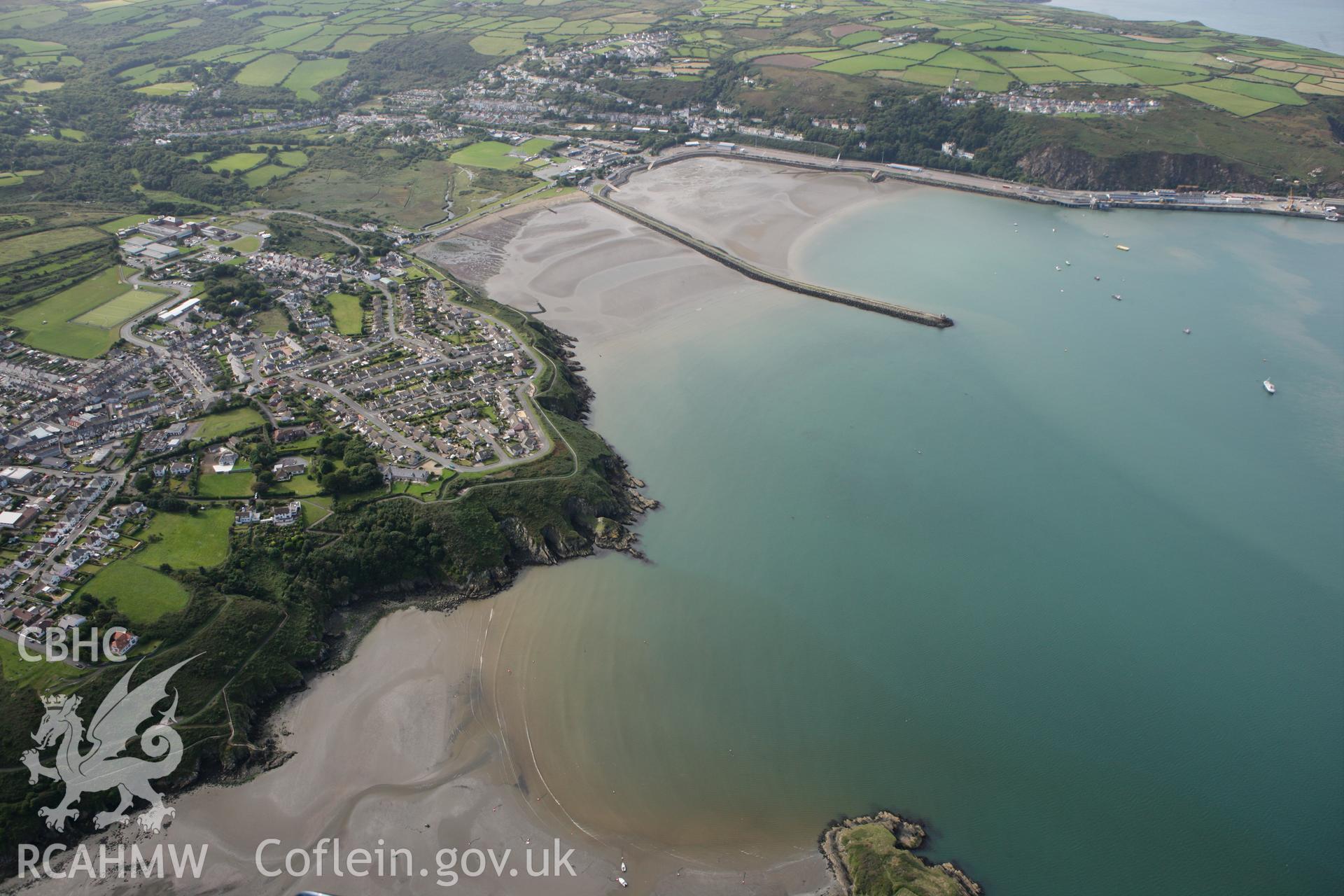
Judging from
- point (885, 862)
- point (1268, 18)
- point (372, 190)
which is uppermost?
point (1268, 18)

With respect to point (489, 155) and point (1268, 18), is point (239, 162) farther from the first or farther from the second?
point (1268, 18)

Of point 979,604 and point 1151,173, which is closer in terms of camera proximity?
point 979,604

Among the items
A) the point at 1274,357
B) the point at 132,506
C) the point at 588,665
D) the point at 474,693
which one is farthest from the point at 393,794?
the point at 1274,357

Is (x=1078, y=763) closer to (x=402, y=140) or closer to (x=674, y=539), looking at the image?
(x=674, y=539)

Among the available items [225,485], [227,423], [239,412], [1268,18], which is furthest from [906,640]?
[1268,18]

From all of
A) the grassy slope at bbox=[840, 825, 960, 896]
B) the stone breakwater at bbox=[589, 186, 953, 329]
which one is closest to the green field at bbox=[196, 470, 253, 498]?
the grassy slope at bbox=[840, 825, 960, 896]

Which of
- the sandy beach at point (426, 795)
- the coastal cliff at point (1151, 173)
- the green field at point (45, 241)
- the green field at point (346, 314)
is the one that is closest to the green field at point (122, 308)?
the green field at point (45, 241)

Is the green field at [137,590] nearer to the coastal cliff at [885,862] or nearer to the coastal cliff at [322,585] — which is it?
the coastal cliff at [322,585]

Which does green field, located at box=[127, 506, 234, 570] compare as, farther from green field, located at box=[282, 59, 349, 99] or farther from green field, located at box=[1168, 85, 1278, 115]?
green field, located at box=[1168, 85, 1278, 115]
